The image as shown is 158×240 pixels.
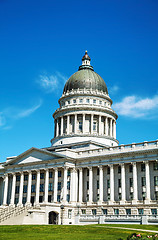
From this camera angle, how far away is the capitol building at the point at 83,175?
72875 millimetres

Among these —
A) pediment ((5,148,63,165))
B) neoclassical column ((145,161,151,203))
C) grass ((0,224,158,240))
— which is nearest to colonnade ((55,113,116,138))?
pediment ((5,148,63,165))

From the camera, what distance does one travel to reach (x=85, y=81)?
112 metres

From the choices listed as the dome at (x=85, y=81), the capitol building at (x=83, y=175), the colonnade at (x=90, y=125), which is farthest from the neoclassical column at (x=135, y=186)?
the dome at (x=85, y=81)

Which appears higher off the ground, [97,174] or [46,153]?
[46,153]

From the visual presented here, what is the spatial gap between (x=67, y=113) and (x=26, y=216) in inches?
1809

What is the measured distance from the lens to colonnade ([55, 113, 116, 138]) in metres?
104

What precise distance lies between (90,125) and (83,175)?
22443mm

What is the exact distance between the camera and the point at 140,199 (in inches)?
2943

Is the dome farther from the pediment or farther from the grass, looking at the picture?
the grass

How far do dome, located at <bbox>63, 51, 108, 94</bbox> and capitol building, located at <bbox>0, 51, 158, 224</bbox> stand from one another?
1.28ft

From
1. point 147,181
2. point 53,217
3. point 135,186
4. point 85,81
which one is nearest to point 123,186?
point 135,186

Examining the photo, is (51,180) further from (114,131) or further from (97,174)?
(114,131)

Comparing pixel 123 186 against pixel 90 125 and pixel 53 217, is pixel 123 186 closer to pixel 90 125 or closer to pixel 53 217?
pixel 53 217

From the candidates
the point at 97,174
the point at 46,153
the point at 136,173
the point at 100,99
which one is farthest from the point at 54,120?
the point at 136,173
